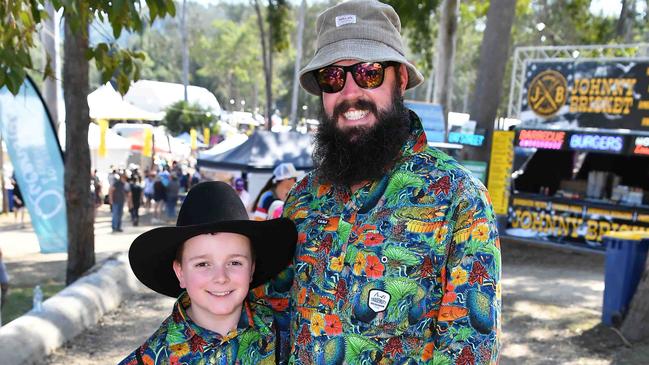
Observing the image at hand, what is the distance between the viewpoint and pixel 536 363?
6.05 m

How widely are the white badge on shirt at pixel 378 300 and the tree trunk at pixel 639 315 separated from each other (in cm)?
527

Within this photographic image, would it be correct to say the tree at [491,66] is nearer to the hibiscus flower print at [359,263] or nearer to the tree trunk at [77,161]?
the tree trunk at [77,161]

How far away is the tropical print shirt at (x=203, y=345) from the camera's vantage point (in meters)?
2.06

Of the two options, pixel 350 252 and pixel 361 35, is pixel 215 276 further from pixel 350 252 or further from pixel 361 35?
pixel 361 35

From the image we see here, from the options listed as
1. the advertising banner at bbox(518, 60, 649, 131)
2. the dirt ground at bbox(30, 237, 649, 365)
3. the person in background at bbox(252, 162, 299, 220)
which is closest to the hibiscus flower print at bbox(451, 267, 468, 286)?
the dirt ground at bbox(30, 237, 649, 365)

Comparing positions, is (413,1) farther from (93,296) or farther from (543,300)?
(543,300)

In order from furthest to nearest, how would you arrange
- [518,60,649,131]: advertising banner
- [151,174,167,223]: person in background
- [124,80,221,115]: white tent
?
[124,80,221,115]: white tent → [151,174,167,223]: person in background → [518,60,649,131]: advertising banner

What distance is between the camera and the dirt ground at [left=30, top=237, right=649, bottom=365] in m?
6.08

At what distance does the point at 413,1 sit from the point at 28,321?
172 inches

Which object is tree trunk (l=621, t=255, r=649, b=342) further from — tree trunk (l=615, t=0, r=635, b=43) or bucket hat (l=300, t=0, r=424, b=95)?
tree trunk (l=615, t=0, r=635, b=43)

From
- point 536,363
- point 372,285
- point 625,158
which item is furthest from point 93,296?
point 625,158

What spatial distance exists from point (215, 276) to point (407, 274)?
0.65 metres

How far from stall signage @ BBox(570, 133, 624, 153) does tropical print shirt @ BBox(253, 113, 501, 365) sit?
36.7 ft

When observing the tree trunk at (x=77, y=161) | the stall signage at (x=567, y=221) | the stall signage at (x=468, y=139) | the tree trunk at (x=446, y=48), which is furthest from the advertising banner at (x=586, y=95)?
the tree trunk at (x=77, y=161)
